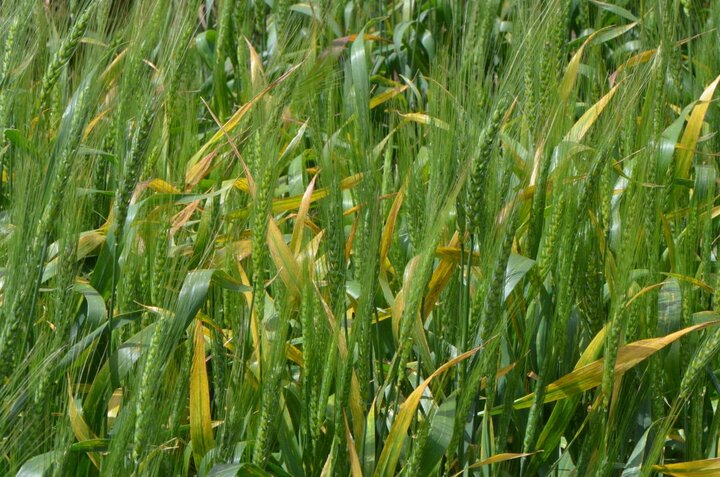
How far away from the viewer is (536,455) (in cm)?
121

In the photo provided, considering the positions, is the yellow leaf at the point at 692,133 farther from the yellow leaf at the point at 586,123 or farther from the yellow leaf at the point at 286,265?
the yellow leaf at the point at 286,265

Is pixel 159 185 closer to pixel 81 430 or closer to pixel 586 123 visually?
pixel 81 430

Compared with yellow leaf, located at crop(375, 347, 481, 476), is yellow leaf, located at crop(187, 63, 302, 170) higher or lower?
higher

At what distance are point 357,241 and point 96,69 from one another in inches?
14.7

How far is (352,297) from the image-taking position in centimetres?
142

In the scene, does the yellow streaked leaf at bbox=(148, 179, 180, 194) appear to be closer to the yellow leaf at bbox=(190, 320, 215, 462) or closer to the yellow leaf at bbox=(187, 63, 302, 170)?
the yellow leaf at bbox=(187, 63, 302, 170)

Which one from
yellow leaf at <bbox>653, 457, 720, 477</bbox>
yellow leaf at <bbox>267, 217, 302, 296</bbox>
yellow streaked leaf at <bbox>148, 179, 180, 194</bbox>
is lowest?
yellow leaf at <bbox>653, 457, 720, 477</bbox>

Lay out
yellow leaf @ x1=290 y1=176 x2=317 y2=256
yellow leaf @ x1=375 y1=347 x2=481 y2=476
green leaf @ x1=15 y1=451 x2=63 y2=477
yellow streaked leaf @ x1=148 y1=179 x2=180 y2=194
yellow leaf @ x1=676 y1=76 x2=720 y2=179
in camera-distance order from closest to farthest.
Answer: green leaf @ x1=15 y1=451 x2=63 y2=477, yellow leaf @ x1=375 y1=347 x2=481 y2=476, yellow leaf @ x1=290 y1=176 x2=317 y2=256, yellow streaked leaf @ x1=148 y1=179 x2=180 y2=194, yellow leaf @ x1=676 y1=76 x2=720 y2=179

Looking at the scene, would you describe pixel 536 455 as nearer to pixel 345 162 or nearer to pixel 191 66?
pixel 345 162

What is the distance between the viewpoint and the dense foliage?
103cm

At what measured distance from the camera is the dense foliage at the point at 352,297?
1032 millimetres

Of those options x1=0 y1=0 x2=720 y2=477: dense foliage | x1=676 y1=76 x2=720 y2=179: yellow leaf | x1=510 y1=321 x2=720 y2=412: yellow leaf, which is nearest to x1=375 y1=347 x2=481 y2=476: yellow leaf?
x1=0 y1=0 x2=720 y2=477: dense foliage

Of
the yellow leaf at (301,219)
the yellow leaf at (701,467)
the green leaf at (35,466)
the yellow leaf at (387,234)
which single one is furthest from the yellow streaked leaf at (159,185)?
the yellow leaf at (701,467)

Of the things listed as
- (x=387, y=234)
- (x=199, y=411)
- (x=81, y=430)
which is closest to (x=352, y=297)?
(x=387, y=234)
